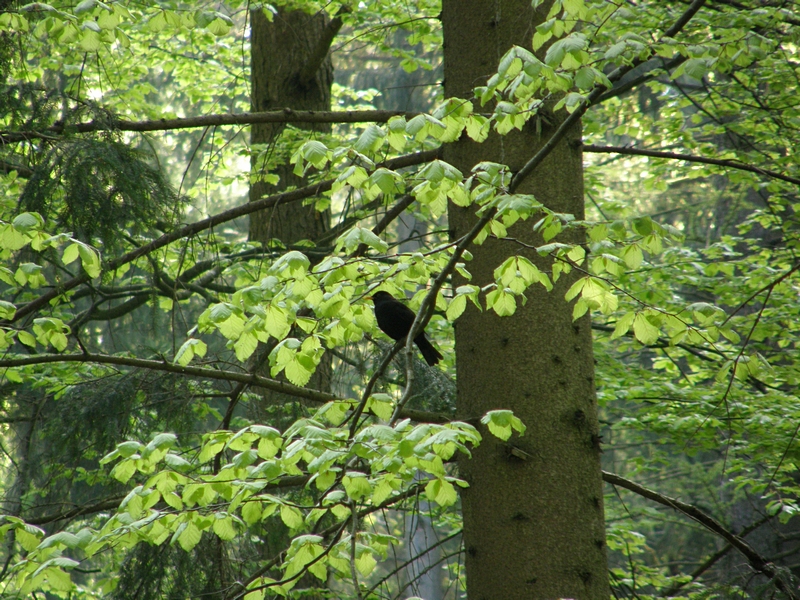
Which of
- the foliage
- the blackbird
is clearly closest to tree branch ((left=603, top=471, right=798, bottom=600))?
the foliage

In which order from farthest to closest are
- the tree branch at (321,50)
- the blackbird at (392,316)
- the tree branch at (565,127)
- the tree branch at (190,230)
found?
the tree branch at (321,50)
the blackbird at (392,316)
the tree branch at (190,230)
the tree branch at (565,127)

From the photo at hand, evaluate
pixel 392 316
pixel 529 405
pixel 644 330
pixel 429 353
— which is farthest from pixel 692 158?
pixel 392 316

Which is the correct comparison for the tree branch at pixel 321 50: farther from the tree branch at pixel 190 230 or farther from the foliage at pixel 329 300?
the tree branch at pixel 190 230

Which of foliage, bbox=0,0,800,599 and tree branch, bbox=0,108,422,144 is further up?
tree branch, bbox=0,108,422,144

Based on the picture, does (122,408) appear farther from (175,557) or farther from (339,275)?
(339,275)

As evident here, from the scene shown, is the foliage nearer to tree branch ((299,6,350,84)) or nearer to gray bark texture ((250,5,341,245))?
tree branch ((299,6,350,84))

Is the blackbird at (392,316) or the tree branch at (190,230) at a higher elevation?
the tree branch at (190,230)

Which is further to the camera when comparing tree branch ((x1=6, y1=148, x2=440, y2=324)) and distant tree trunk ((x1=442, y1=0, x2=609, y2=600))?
tree branch ((x1=6, y1=148, x2=440, y2=324))

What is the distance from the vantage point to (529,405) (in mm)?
2586

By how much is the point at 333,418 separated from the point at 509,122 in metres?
1.23

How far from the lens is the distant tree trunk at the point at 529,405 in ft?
7.98

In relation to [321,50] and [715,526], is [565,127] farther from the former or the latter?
[321,50]

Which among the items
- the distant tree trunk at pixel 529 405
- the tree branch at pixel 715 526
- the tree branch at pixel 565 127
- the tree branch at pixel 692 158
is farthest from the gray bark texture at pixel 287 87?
the tree branch at pixel 565 127

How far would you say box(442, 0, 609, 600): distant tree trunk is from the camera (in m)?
2.43
